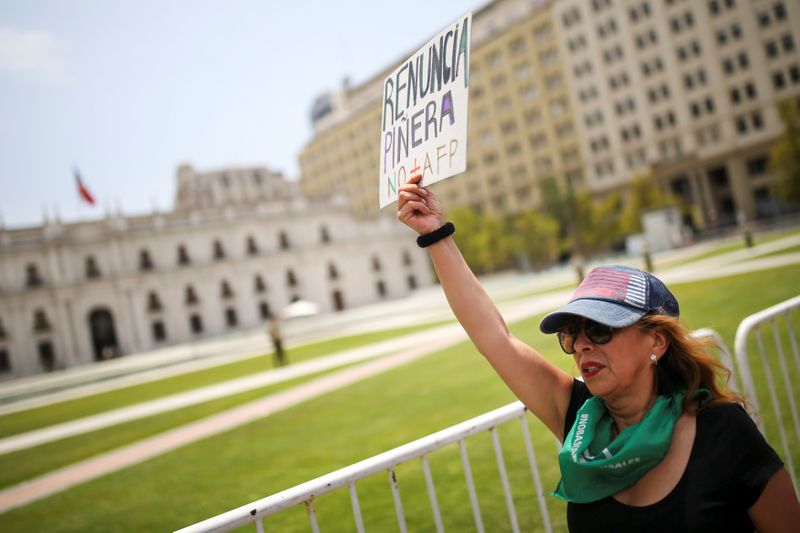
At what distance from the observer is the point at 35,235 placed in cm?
4947

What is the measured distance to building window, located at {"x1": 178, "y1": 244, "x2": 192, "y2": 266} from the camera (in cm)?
5472

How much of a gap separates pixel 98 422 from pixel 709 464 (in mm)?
14468

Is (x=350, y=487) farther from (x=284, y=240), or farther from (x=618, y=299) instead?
(x=284, y=240)

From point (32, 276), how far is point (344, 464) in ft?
176

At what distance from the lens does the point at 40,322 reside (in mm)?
48531

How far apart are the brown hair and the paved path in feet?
27.2

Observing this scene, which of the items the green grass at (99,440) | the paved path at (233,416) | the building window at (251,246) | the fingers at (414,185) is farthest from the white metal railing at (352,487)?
the building window at (251,246)

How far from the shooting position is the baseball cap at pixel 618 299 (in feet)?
5.70

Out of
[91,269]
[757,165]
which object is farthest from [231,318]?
[757,165]

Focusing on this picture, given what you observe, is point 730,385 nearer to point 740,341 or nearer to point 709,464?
point 740,341

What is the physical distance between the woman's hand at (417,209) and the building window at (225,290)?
186 feet

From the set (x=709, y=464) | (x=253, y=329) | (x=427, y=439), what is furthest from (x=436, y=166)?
(x=253, y=329)

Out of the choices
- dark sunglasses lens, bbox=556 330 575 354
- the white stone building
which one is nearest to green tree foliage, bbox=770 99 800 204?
the white stone building

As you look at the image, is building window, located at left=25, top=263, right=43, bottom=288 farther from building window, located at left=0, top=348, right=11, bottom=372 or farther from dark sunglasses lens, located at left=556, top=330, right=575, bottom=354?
dark sunglasses lens, located at left=556, top=330, right=575, bottom=354
